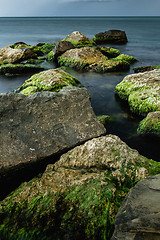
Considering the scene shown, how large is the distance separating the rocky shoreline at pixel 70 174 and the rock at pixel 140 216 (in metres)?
0.01

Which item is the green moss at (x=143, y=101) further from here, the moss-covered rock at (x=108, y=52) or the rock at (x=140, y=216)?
the moss-covered rock at (x=108, y=52)

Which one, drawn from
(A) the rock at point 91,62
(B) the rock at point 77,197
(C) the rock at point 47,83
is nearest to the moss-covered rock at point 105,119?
(C) the rock at point 47,83

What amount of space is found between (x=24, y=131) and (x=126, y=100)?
7288 millimetres

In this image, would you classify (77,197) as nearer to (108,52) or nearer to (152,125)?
(152,125)

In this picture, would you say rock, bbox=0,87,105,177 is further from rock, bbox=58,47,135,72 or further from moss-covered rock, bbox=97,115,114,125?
rock, bbox=58,47,135,72

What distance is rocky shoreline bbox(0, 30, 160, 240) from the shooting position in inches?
118

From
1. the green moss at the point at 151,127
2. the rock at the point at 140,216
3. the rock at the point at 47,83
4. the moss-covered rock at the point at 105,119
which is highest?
the rock at the point at 140,216

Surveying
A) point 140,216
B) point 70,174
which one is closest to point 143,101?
point 70,174

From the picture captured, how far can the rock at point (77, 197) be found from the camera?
3.10 m

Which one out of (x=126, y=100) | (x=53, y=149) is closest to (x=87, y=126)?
(x=53, y=149)

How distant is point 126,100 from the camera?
10.9m

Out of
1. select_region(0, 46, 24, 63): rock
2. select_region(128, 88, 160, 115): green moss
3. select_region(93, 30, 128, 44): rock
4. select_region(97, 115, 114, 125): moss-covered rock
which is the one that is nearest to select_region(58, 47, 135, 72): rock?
select_region(0, 46, 24, 63): rock

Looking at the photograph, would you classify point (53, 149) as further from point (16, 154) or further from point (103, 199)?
point (103, 199)

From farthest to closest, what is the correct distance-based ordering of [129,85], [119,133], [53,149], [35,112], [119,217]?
[129,85] → [119,133] → [35,112] → [53,149] → [119,217]
